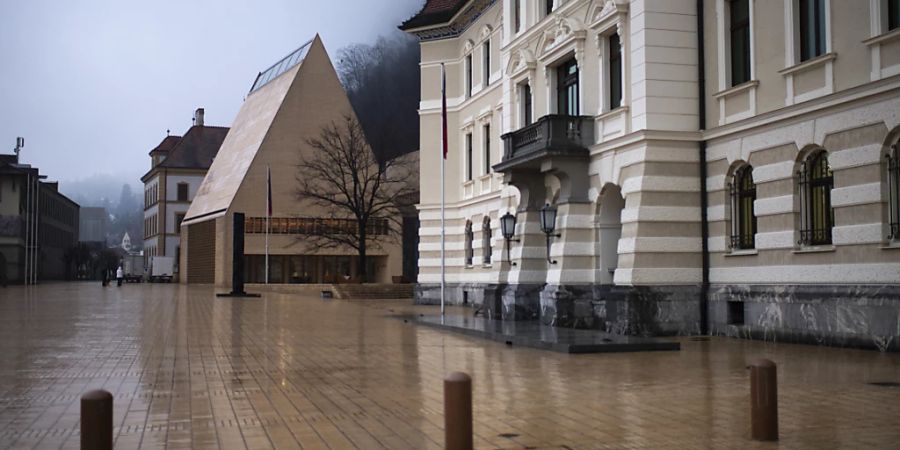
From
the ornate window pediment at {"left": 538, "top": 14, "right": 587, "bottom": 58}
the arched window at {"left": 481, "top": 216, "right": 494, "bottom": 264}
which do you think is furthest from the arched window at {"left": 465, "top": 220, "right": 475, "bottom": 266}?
the ornate window pediment at {"left": 538, "top": 14, "right": 587, "bottom": 58}

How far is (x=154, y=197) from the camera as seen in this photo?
11569 cm

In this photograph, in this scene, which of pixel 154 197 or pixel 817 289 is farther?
pixel 154 197

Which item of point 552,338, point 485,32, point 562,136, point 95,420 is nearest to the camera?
point 95,420

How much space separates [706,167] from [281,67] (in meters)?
65.3

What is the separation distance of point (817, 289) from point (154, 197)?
107m

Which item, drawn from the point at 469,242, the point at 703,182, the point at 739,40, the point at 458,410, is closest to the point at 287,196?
the point at 469,242

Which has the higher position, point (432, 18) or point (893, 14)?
point (432, 18)

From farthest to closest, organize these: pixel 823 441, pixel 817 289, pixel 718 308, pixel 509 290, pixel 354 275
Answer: pixel 354 275, pixel 509 290, pixel 718 308, pixel 817 289, pixel 823 441

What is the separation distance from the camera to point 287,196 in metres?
73.6

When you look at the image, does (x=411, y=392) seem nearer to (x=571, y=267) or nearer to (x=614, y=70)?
(x=571, y=267)

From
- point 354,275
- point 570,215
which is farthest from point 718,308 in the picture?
point 354,275

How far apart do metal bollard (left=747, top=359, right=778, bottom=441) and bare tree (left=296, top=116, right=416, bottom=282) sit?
4853cm

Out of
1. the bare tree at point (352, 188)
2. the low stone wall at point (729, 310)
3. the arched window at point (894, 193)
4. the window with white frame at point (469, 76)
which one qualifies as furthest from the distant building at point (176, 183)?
the arched window at point (894, 193)

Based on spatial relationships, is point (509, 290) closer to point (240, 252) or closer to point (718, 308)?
point (718, 308)
